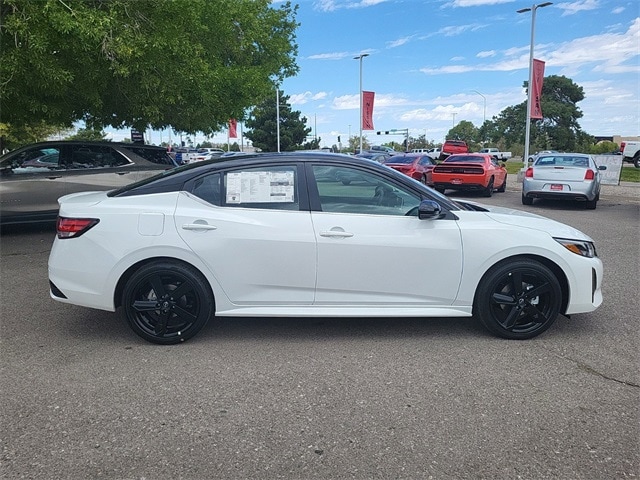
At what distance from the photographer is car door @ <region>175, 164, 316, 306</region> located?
4066 mm

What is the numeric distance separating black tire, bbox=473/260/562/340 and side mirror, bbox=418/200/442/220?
662mm

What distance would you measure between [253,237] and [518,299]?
2.20 meters

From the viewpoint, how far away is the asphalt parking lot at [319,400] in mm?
2682

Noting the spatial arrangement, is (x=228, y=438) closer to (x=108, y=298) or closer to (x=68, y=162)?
(x=108, y=298)

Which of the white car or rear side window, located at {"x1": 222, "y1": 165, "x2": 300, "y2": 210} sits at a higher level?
rear side window, located at {"x1": 222, "y1": 165, "x2": 300, "y2": 210}

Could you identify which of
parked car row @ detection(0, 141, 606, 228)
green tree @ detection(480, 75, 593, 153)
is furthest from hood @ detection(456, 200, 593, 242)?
green tree @ detection(480, 75, 593, 153)

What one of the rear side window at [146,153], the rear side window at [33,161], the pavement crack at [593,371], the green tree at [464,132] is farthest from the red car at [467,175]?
the green tree at [464,132]

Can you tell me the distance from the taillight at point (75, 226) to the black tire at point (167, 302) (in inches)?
20.7

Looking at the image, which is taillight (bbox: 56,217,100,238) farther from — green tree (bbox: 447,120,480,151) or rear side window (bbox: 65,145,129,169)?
green tree (bbox: 447,120,480,151)

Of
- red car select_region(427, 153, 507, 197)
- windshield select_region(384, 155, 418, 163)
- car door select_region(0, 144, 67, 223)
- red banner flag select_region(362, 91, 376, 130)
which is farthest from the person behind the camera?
red banner flag select_region(362, 91, 376, 130)

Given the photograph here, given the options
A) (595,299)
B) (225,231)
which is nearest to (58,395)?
(225,231)

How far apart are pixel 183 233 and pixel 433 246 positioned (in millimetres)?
1976

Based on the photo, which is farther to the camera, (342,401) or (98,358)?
(98,358)

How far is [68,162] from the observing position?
30.1ft
